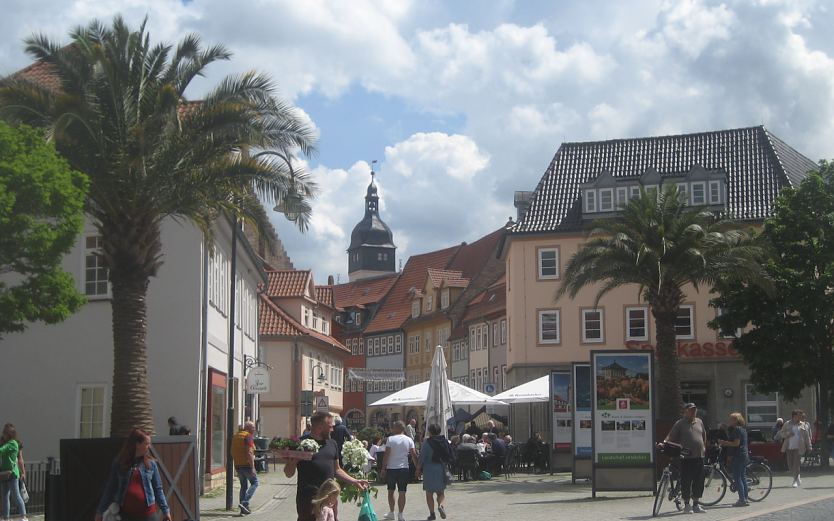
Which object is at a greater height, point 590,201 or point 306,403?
point 590,201

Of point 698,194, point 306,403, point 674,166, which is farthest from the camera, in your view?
point 674,166

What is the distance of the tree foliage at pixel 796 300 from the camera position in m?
28.7

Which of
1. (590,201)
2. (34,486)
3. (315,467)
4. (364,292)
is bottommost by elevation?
(34,486)

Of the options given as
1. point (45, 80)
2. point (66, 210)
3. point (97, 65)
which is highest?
point (45, 80)

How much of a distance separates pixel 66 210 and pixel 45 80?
39.1 ft

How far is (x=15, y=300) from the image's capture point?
15.1m

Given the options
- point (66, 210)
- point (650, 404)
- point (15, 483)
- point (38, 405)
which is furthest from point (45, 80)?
point (650, 404)

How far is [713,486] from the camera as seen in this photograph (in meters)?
17.0

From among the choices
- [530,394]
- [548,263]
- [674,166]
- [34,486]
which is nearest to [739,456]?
[34,486]

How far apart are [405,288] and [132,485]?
77618 mm

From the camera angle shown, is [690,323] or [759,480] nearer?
[759,480]

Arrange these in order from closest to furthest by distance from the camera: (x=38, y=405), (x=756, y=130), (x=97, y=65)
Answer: (x=97, y=65) < (x=38, y=405) < (x=756, y=130)

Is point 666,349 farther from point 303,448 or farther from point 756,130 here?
point 756,130

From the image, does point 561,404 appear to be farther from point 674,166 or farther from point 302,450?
point 674,166
